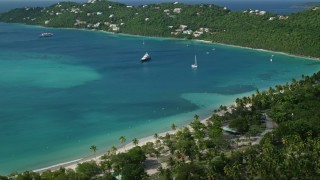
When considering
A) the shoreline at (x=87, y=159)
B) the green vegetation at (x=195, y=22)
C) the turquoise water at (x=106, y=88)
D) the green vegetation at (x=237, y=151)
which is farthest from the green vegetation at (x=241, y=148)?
the green vegetation at (x=195, y=22)

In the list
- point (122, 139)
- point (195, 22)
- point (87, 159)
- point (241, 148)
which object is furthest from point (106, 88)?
point (195, 22)

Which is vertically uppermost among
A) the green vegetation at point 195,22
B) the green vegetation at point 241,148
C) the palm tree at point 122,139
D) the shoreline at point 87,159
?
the green vegetation at point 195,22

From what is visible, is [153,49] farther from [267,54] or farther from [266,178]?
[266,178]

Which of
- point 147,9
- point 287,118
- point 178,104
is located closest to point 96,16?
point 147,9

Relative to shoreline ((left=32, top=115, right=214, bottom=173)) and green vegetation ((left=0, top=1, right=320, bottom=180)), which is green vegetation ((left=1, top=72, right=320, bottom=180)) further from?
shoreline ((left=32, top=115, right=214, bottom=173))

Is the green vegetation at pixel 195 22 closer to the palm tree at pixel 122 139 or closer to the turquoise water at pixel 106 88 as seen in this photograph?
the turquoise water at pixel 106 88

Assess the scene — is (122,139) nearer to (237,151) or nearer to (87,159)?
(87,159)
